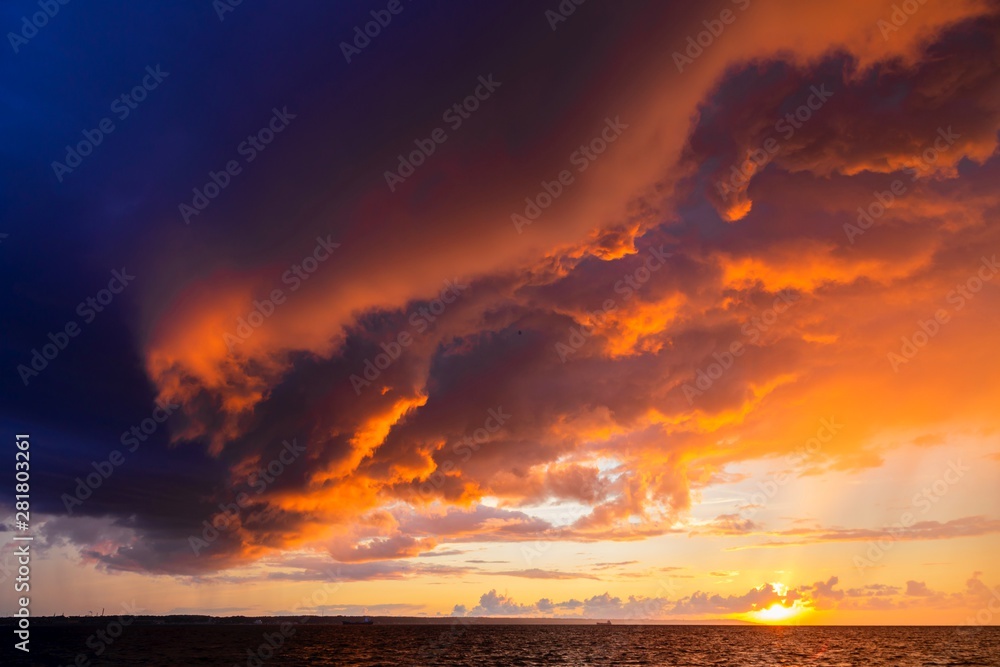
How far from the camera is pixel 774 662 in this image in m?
120

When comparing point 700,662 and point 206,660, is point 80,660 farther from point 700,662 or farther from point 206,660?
point 700,662

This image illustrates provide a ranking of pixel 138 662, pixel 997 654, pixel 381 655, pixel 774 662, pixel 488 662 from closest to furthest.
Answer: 1. pixel 138 662
2. pixel 488 662
3. pixel 774 662
4. pixel 381 655
5. pixel 997 654

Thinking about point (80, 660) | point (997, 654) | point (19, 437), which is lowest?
point (997, 654)

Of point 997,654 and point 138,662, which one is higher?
point 138,662

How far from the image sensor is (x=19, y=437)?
150ft

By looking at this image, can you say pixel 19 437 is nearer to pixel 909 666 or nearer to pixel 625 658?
pixel 625 658

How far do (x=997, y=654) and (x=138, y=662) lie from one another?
175817mm

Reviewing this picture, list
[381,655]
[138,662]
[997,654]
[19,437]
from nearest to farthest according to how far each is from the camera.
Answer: [19,437], [138,662], [381,655], [997,654]

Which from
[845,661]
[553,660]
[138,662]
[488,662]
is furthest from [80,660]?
[845,661]

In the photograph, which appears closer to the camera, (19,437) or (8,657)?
(19,437)

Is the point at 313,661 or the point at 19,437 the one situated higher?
the point at 19,437

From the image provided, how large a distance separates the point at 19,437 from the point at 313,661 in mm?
84068

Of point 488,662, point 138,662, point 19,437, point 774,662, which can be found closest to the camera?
point 19,437

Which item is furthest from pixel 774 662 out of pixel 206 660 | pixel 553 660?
pixel 206 660
